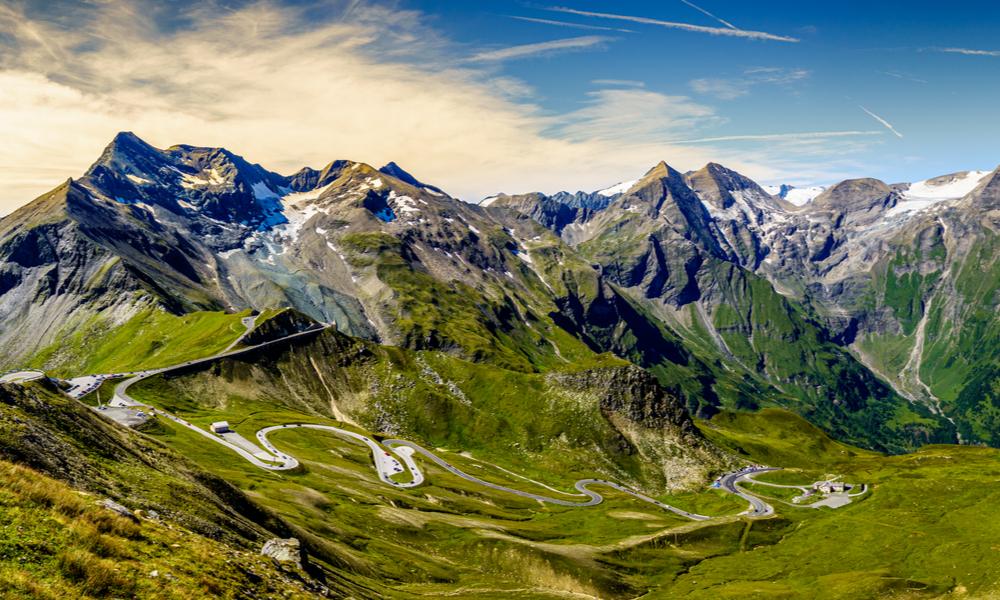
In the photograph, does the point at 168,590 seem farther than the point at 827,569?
No

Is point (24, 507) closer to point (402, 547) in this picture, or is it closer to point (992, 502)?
point (402, 547)

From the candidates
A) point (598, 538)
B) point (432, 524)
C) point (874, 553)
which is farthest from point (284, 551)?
point (874, 553)

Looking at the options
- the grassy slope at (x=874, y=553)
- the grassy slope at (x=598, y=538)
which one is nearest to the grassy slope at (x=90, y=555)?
the grassy slope at (x=598, y=538)

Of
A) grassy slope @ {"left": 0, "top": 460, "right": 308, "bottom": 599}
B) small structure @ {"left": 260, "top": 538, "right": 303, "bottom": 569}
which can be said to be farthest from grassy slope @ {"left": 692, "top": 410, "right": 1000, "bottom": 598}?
grassy slope @ {"left": 0, "top": 460, "right": 308, "bottom": 599}

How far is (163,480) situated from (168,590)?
101 feet

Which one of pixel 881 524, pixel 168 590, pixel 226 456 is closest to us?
pixel 168 590

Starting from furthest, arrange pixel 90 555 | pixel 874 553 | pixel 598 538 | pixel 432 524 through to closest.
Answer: pixel 598 538 → pixel 874 553 → pixel 432 524 → pixel 90 555

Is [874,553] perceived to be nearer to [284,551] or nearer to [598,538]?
[598,538]

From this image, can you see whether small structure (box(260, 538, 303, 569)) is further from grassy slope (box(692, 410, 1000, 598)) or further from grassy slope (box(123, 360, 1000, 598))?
grassy slope (box(692, 410, 1000, 598))

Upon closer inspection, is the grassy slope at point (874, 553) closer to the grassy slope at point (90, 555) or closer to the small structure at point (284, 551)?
Result: the small structure at point (284, 551)

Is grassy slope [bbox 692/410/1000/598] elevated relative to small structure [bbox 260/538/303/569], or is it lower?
lower

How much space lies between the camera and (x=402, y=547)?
346ft

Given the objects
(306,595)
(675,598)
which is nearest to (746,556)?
(675,598)

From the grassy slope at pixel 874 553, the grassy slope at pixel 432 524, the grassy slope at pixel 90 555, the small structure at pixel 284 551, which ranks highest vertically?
the grassy slope at pixel 90 555
